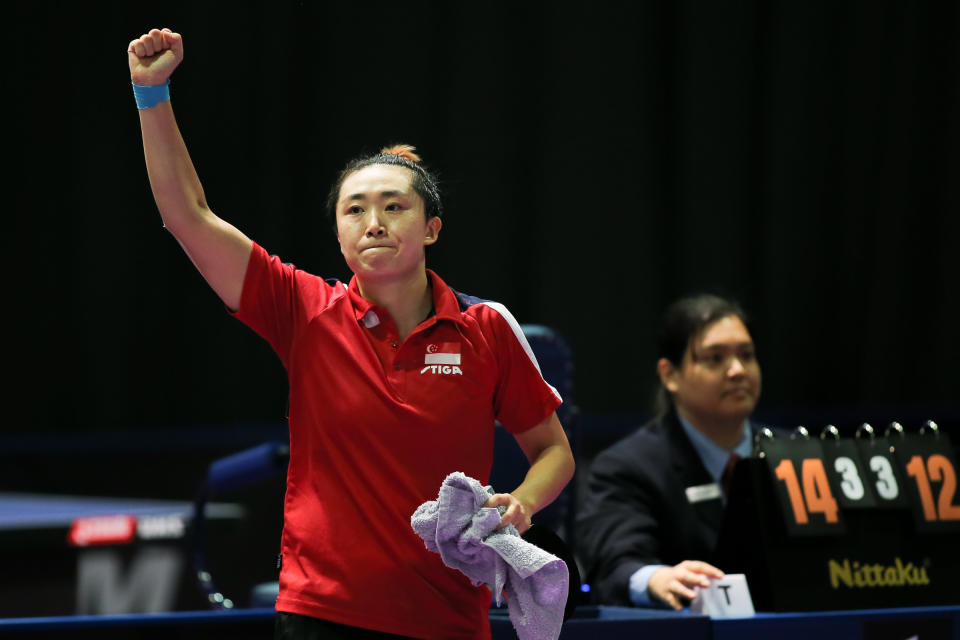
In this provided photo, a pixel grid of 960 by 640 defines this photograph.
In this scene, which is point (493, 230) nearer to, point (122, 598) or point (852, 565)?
point (122, 598)

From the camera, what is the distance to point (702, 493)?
2951 millimetres

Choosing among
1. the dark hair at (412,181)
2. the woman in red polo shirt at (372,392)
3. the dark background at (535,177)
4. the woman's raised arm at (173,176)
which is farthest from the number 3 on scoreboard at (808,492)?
the dark background at (535,177)

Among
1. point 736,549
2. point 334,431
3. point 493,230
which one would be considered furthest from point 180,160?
point 493,230

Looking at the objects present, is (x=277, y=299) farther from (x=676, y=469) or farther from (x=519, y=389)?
(x=676, y=469)

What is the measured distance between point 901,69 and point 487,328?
504cm

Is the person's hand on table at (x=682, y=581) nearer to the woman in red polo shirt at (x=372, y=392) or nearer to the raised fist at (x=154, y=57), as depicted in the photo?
the woman in red polo shirt at (x=372, y=392)

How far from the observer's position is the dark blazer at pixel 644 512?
2809 mm

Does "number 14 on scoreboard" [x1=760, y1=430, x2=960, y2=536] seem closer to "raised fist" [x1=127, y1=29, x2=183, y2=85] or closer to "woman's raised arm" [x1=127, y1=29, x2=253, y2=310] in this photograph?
"woman's raised arm" [x1=127, y1=29, x2=253, y2=310]

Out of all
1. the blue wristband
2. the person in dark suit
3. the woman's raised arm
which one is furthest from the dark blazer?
the blue wristband

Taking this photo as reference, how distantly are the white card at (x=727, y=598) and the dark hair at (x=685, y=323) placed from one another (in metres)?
0.92

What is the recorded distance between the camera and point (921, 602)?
8.15 ft

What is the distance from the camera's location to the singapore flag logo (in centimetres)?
187

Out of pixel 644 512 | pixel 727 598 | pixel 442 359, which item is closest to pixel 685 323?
pixel 644 512

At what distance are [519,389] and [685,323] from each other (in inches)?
58.4
